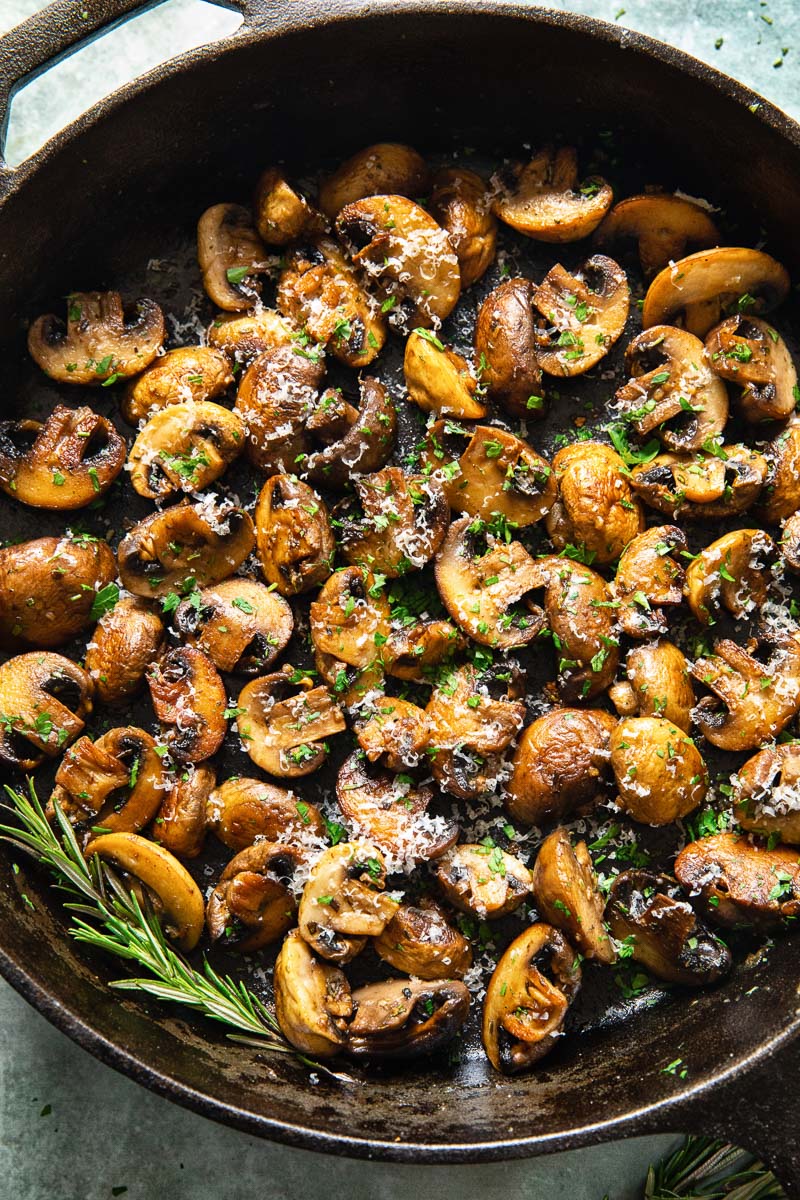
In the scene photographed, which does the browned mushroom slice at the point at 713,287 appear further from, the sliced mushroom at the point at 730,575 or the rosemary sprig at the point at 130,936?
the rosemary sprig at the point at 130,936

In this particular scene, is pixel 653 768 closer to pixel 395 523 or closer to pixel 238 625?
pixel 395 523

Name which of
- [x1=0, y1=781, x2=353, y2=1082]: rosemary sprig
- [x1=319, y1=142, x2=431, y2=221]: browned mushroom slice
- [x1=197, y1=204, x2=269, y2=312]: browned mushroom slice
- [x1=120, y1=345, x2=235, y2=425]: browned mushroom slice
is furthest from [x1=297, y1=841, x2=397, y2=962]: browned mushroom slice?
[x1=319, y1=142, x2=431, y2=221]: browned mushroom slice

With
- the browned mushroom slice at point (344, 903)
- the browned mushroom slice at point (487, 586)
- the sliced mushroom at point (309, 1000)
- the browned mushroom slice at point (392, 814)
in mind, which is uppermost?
the browned mushroom slice at point (487, 586)

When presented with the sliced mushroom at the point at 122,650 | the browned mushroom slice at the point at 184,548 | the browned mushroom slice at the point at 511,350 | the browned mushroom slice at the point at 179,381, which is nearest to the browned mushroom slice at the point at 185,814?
the sliced mushroom at the point at 122,650

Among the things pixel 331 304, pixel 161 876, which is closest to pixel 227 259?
pixel 331 304

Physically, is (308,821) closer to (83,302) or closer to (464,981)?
(464,981)

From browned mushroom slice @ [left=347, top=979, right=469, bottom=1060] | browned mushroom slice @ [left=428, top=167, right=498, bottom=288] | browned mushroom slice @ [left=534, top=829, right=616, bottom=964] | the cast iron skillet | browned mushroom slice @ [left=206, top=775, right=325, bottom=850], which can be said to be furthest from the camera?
browned mushroom slice @ [left=428, top=167, right=498, bottom=288]

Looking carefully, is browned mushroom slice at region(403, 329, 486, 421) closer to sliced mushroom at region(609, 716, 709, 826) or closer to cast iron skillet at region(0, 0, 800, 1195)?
cast iron skillet at region(0, 0, 800, 1195)
